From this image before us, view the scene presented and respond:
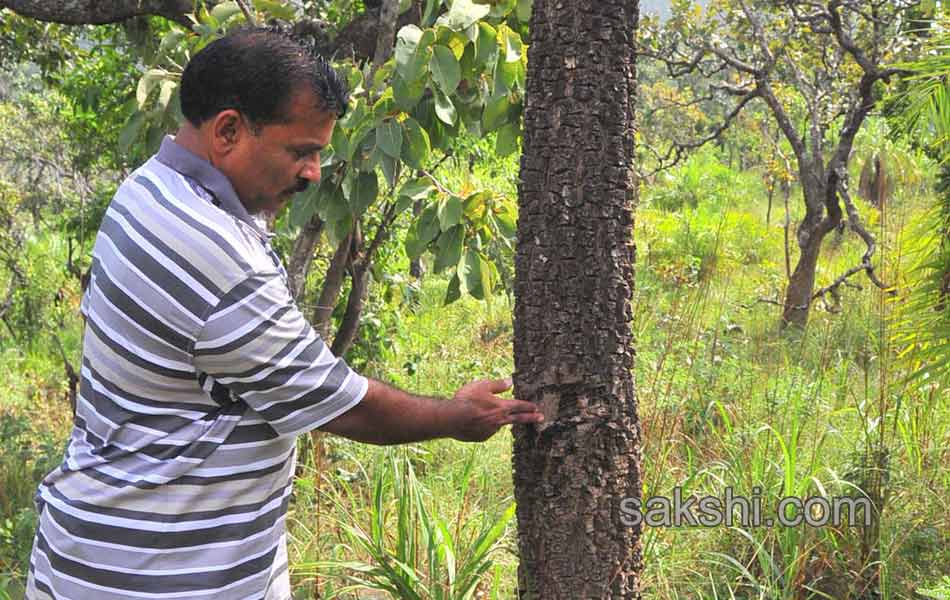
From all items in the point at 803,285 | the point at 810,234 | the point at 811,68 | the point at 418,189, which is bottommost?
the point at 418,189

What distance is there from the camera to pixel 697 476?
341 centimetres

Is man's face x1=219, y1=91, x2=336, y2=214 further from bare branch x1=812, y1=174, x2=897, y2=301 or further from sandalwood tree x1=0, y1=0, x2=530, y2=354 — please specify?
bare branch x1=812, y1=174, x2=897, y2=301

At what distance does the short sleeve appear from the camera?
5.24 feet

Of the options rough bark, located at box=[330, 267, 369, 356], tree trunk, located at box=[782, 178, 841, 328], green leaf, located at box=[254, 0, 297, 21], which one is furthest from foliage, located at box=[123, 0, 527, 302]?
tree trunk, located at box=[782, 178, 841, 328]

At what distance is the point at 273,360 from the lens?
1.61m

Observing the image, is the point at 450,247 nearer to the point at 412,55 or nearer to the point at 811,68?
the point at 412,55

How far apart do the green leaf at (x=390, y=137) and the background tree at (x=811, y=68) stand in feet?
13.2

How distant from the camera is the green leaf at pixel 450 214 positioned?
2904mm

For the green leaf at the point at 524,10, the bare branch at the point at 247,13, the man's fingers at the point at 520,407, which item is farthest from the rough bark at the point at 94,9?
the man's fingers at the point at 520,407

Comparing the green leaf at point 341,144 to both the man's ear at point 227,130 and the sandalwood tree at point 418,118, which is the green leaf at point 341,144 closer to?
the sandalwood tree at point 418,118

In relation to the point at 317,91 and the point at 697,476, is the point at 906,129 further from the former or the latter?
the point at 317,91

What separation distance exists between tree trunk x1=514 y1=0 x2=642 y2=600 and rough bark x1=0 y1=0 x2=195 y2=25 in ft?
7.84

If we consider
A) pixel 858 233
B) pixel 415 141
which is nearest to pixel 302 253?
pixel 415 141

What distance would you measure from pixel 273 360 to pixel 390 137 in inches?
47.9
